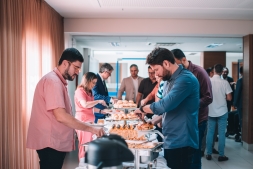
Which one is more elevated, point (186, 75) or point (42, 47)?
point (42, 47)

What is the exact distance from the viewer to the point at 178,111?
2010mm

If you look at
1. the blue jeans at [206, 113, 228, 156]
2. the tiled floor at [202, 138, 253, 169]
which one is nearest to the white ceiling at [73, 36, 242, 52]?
the blue jeans at [206, 113, 228, 156]

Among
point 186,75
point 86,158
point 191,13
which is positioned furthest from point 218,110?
point 86,158

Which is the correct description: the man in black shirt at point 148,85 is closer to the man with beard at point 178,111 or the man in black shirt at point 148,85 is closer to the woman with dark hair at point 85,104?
the woman with dark hair at point 85,104

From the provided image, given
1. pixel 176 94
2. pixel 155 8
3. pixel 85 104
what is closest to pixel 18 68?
pixel 85 104

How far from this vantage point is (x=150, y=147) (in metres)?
1.81

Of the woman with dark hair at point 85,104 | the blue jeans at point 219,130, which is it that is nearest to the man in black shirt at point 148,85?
the blue jeans at point 219,130

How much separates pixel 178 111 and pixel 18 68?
1892mm

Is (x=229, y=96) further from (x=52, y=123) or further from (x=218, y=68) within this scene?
(x=52, y=123)

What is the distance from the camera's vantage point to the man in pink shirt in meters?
1.81

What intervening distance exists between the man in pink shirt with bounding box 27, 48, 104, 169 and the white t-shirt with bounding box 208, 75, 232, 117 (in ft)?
10.5

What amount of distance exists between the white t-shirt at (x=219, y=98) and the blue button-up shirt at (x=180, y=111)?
2734 millimetres

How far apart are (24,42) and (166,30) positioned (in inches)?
105

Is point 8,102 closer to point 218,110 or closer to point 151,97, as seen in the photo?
point 151,97
